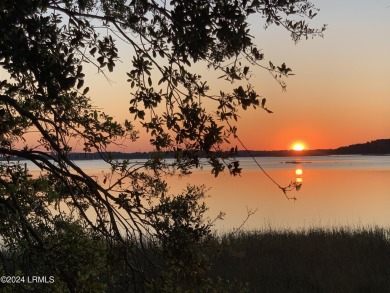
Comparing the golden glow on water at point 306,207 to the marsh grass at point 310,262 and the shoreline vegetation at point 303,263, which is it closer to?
the marsh grass at point 310,262

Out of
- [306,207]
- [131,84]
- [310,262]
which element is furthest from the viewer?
[306,207]

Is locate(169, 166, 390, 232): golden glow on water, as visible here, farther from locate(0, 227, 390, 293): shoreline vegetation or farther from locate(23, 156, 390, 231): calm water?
locate(0, 227, 390, 293): shoreline vegetation

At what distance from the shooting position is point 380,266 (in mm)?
16312

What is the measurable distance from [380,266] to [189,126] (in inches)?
529

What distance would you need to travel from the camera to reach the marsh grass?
46.5 ft

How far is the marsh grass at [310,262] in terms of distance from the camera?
14.2m

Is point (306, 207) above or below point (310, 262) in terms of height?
below

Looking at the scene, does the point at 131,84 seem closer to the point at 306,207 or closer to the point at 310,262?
the point at 310,262

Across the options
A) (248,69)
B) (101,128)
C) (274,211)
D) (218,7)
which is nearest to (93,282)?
(101,128)

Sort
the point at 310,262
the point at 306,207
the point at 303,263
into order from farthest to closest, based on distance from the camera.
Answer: the point at 306,207
the point at 310,262
the point at 303,263

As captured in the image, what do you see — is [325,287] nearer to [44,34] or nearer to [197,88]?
[197,88]

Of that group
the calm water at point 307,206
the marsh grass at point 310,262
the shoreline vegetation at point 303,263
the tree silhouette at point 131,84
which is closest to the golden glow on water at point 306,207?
the calm water at point 307,206

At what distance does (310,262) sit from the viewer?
17.0 m

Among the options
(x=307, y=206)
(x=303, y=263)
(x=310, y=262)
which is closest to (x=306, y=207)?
(x=307, y=206)
